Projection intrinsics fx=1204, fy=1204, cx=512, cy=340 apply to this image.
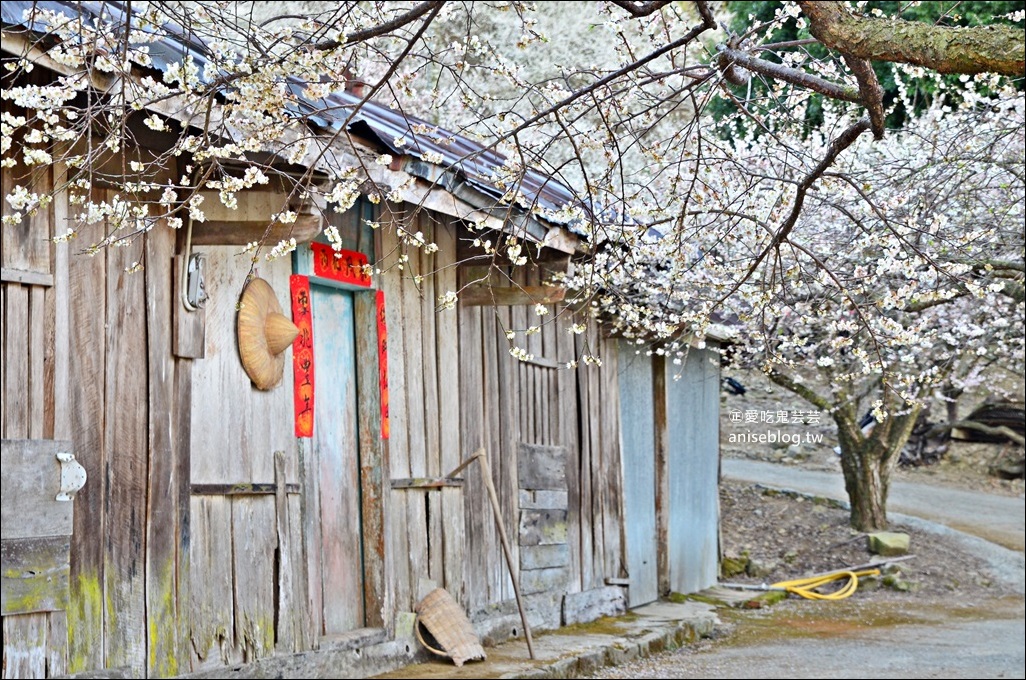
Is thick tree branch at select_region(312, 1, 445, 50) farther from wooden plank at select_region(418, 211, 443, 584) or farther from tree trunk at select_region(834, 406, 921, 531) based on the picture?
tree trunk at select_region(834, 406, 921, 531)

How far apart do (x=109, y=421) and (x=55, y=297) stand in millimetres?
630

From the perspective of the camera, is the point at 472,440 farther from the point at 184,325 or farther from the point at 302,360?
the point at 184,325

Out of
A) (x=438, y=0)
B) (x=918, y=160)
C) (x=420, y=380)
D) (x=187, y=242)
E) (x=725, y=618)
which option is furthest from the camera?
(x=725, y=618)

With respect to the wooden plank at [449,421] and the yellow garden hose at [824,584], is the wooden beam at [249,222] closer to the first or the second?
the wooden plank at [449,421]

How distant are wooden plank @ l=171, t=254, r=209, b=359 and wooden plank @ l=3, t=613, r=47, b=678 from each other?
1.44 m

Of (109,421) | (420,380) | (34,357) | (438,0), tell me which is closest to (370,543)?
(420,380)

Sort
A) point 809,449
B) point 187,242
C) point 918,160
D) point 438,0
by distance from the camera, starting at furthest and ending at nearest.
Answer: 1. point 809,449
2. point 918,160
3. point 187,242
4. point 438,0

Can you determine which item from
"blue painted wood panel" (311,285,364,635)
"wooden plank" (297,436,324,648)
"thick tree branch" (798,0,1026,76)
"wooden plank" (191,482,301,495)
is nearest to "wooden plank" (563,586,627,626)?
"blue painted wood panel" (311,285,364,635)

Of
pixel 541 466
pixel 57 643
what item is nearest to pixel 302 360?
pixel 57 643

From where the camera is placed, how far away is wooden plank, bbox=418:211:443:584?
804 cm

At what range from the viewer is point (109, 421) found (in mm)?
5445

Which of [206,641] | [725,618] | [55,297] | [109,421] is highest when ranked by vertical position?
[55,297]

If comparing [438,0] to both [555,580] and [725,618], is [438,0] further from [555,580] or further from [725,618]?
[725,618]

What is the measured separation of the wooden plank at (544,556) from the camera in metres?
9.33
